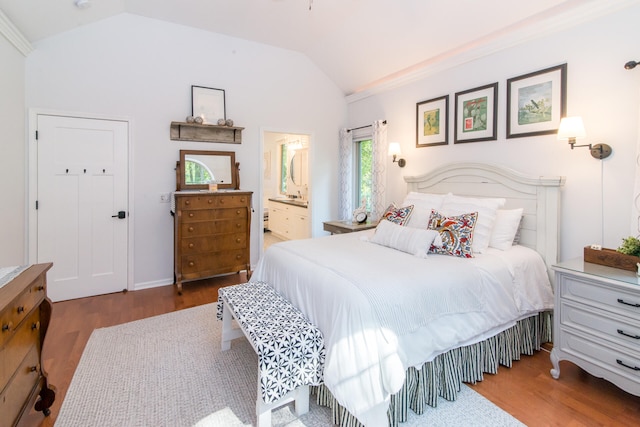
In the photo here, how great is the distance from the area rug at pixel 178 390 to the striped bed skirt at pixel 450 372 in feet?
0.21

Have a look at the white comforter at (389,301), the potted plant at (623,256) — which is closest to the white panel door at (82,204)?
the white comforter at (389,301)

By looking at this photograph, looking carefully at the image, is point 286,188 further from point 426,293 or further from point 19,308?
point 19,308

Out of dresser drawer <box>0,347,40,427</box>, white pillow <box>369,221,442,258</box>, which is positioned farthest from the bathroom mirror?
dresser drawer <box>0,347,40,427</box>

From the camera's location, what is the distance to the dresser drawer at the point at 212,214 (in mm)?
3720

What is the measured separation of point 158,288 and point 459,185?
378 centimetres

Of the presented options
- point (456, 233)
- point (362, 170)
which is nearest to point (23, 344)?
point (456, 233)

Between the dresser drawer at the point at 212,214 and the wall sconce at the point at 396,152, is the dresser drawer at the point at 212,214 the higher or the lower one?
the lower one

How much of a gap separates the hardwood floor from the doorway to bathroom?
323 centimetres

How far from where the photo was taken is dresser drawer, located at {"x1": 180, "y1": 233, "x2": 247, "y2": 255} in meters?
3.75

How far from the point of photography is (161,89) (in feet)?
12.8

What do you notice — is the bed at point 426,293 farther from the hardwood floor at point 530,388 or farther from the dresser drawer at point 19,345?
the dresser drawer at point 19,345

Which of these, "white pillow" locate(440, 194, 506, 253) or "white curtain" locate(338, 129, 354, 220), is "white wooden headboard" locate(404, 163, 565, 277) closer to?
"white pillow" locate(440, 194, 506, 253)

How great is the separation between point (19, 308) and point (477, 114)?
386 cm

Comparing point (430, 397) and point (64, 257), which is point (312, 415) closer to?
point (430, 397)
